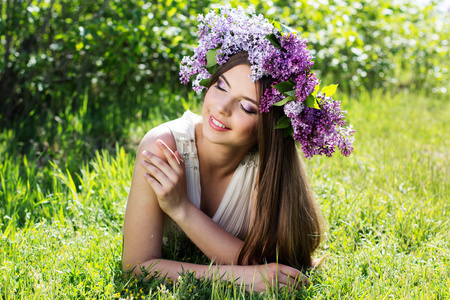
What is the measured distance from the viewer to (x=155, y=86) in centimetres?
619

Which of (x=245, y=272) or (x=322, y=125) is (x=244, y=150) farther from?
(x=245, y=272)

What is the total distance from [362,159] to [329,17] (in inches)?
90.1

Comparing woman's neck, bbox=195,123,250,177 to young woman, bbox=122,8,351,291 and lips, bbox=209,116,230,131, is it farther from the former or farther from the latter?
lips, bbox=209,116,230,131

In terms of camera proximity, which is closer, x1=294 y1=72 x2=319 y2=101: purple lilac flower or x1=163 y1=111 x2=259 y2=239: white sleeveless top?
x1=294 y1=72 x2=319 y2=101: purple lilac flower

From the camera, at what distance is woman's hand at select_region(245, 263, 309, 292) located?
2498 millimetres

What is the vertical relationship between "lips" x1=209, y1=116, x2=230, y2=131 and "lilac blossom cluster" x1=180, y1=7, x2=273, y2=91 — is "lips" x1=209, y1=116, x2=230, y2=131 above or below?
below

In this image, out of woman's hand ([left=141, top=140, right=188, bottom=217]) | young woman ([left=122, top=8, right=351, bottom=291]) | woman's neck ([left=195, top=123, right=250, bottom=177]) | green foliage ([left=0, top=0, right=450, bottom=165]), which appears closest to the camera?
young woman ([left=122, top=8, right=351, bottom=291])

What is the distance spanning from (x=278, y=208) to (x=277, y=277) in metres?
0.46

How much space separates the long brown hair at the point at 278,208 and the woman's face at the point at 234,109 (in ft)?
0.25

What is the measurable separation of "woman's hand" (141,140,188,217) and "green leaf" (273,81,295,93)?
72 centimetres

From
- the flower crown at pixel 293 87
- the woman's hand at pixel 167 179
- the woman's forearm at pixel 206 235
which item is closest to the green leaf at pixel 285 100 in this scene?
the flower crown at pixel 293 87

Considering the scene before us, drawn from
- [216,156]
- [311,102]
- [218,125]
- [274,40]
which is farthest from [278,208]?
[274,40]

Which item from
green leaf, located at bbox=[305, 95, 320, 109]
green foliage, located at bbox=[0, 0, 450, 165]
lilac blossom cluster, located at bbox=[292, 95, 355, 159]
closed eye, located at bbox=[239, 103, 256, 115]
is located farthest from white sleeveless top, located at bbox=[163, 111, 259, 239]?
green foliage, located at bbox=[0, 0, 450, 165]

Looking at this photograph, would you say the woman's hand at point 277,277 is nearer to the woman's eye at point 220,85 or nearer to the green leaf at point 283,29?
the woman's eye at point 220,85
